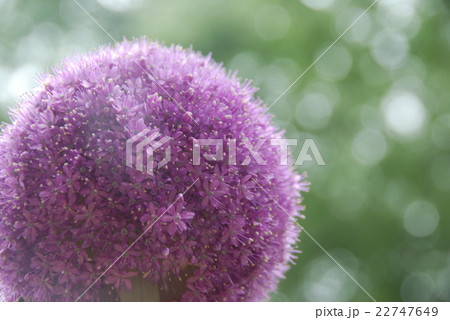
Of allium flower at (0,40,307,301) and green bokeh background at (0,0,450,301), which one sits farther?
green bokeh background at (0,0,450,301)

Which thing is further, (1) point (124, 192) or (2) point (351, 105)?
(2) point (351, 105)

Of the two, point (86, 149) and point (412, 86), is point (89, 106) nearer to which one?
point (86, 149)

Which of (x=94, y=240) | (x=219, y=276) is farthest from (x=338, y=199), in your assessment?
(x=94, y=240)

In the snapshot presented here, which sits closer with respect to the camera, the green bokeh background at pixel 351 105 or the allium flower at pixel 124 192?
the allium flower at pixel 124 192

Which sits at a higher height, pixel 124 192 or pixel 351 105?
pixel 351 105
